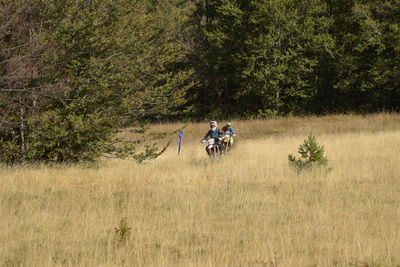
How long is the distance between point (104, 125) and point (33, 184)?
10.8 ft

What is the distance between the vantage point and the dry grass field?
638 cm

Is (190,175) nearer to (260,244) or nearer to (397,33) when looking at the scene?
(260,244)

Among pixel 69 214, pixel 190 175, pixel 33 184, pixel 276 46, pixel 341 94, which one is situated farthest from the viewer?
pixel 341 94

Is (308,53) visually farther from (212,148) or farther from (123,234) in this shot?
(123,234)

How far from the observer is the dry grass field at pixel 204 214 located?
638 cm

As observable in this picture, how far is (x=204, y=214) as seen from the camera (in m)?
8.70

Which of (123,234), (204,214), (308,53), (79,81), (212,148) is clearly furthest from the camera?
(308,53)

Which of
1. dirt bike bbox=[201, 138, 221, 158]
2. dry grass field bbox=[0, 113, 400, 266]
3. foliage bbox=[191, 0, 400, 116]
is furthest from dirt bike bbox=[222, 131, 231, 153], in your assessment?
foliage bbox=[191, 0, 400, 116]

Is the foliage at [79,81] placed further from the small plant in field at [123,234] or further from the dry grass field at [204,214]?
the small plant in field at [123,234]

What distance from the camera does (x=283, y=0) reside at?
37031 millimetres

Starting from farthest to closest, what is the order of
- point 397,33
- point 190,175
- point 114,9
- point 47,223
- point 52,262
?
point 397,33
point 114,9
point 190,175
point 47,223
point 52,262

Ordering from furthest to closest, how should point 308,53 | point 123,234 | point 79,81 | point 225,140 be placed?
point 308,53, point 225,140, point 79,81, point 123,234

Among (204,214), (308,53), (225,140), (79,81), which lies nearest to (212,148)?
(225,140)

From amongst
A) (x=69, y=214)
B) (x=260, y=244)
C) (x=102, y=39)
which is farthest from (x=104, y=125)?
(x=260, y=244)
